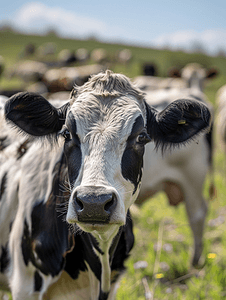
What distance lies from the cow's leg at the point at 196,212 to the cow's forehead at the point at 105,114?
96.6 inches

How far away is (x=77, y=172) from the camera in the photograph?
5.79 ft

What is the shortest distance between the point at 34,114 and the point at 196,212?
285cm

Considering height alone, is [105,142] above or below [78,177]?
above

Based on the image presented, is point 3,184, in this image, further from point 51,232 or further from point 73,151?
point 73,151

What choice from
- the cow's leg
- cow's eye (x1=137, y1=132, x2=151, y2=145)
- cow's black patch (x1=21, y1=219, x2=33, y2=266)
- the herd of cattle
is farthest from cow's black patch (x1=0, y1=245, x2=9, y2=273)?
the cow's leg

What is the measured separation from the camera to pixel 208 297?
3.03 m

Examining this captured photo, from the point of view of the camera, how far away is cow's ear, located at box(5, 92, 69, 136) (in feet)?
6.50

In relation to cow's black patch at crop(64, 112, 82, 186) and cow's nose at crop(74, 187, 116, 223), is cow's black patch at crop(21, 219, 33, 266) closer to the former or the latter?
cow's black patch at crop(64, 112, 82, 186)

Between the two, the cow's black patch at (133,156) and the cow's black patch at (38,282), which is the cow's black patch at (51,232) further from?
the cow's black patch at (133,156)

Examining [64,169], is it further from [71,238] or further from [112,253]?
[112,253]

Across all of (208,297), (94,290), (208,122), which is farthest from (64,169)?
(208,297)

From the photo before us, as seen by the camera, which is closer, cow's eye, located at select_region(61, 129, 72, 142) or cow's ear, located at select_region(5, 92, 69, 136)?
cow's eye, located at select_region(61, 129, 72, 142)

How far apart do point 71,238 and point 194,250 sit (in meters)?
2.53

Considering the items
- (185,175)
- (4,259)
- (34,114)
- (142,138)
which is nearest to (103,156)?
(142,138)
